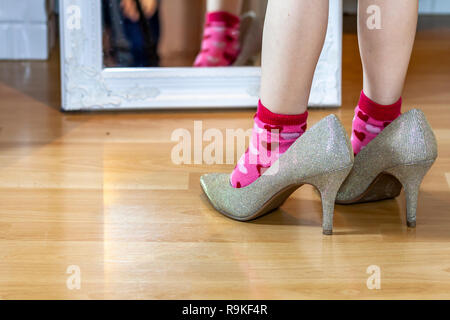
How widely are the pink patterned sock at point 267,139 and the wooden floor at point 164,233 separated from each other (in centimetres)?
8

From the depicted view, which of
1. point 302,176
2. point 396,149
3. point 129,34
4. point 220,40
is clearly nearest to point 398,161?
point 396,149

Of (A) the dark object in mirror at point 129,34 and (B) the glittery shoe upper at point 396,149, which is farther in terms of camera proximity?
(A) the dark object in mirror at point 129,34

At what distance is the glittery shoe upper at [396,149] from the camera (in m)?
0.92

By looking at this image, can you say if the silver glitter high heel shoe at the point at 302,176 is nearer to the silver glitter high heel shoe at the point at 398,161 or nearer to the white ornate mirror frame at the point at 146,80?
the silver glitter high heel shoe at the point at 398,161

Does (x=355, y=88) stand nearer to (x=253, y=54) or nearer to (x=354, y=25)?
(x=253, y=54)

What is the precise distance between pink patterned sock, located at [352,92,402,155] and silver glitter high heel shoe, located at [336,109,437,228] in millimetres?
40

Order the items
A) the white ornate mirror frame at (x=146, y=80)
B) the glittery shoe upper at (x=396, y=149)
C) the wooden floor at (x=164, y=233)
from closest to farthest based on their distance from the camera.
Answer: the wooden floor at (x=164, y=233), the glittery shoe upper at (x=396, y=149), the white ornate mirror frame at (x=146, y=80)

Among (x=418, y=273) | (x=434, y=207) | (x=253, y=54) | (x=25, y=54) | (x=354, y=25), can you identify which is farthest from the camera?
(x=354, y=25)

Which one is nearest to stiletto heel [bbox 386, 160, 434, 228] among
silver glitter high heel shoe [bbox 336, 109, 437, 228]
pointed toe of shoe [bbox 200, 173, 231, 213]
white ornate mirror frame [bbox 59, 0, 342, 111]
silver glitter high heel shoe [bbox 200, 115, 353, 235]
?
silver glitter high heel shoe [bbox 336, 109, 437, 228]

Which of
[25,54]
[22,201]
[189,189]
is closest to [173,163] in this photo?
[189,189]

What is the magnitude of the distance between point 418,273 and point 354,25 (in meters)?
1.37

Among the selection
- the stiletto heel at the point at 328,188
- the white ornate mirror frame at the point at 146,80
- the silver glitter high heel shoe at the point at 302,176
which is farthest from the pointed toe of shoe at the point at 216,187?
the white ornate mirror frame at the point at 146,80

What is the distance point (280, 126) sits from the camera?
3.05ft

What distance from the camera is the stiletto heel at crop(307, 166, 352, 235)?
896mm
